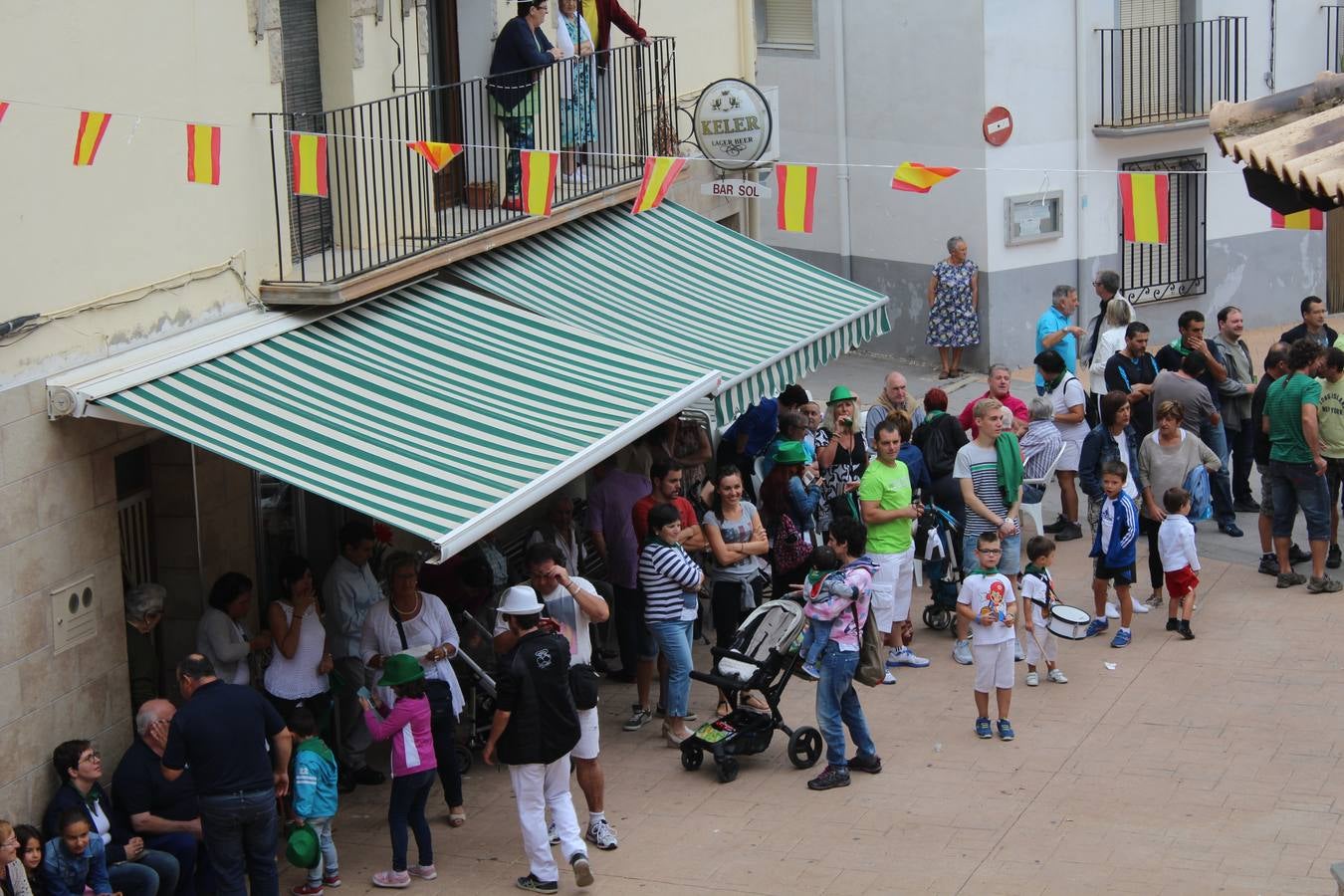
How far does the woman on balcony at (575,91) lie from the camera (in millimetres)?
14516

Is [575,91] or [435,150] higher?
[575,91]

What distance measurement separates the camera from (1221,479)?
1572 cm

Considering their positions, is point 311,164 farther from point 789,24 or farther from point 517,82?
point 789,24

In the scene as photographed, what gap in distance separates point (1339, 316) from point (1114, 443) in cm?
1227

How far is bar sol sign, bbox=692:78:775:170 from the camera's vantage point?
1541 centimetres

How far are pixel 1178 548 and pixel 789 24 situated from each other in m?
12.3

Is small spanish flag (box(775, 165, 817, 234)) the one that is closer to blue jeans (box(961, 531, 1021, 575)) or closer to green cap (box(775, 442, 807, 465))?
green cap (box(775, 442, 807, 465))

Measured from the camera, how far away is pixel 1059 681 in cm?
1262

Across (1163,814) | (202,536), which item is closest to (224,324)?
(202,536)

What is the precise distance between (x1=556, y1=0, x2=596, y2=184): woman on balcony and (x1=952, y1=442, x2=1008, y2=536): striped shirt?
3.86 m

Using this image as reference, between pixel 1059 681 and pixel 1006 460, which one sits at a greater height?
pixel 1006 460

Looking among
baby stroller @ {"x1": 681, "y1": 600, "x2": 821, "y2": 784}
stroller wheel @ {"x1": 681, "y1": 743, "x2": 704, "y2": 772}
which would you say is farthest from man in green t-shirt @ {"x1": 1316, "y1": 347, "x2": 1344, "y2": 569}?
stroller wheel @ {"x1": 681, "y1": 743, "x2": 704, "y2": 772}

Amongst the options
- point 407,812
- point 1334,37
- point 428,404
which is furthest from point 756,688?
point 1334,37

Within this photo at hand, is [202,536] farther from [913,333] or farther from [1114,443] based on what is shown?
[913,333]
